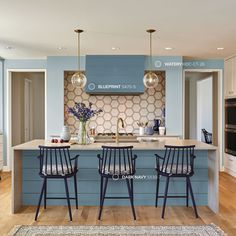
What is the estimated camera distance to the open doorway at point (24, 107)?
714 centimetres

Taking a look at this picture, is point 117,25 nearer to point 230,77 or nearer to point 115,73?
point 115,73

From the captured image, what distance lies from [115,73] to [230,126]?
2.67m

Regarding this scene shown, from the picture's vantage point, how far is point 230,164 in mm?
6699

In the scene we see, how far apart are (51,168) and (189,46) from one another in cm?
336

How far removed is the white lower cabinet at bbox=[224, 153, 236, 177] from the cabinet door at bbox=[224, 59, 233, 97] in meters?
1.34

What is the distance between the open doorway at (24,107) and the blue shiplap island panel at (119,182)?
9.43 ft

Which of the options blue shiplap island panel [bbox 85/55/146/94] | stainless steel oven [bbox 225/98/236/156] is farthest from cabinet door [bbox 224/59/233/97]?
blue shiplap island panel [bbox 85/55/146/94]

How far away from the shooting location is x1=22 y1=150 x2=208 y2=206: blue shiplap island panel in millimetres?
4418

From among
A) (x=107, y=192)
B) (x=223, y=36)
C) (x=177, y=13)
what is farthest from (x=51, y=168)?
(x=223, y=36)

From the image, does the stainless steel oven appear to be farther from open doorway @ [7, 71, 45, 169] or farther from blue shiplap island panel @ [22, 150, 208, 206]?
open doorway @ [7, 71, 45, 169]

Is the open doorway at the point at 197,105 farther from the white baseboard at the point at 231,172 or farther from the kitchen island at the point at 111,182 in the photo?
the kitchen island at the point at 111,182

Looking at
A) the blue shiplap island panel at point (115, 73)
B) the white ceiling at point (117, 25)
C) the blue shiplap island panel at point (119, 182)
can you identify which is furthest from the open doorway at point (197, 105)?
the blue shiplap island panel at point (119, 182)

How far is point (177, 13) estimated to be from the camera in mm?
3857

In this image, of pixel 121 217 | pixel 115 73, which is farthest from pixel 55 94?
pixel 121 217
